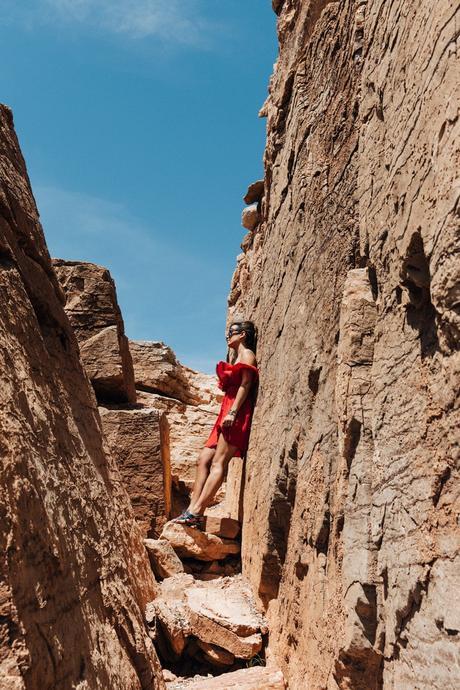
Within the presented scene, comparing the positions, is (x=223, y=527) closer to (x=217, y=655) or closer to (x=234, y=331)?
(x=217, y=655)

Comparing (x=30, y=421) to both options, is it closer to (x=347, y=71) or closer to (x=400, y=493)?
(x=400, y=493)

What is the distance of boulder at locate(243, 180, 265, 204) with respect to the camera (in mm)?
6420

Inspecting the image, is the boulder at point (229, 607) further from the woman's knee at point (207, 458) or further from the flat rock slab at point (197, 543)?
the woman's knee at point (207, 458)

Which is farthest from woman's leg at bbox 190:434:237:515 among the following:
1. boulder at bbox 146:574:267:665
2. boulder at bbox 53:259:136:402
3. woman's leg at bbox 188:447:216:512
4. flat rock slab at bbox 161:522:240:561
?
boulder at bbox 146:574:267:665

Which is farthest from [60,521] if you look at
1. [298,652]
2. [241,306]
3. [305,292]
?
[241,306]

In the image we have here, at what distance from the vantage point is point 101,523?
2.94m

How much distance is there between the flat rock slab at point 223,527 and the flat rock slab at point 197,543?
0.13ft

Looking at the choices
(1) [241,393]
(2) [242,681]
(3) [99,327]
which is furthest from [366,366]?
(3) [99,327]

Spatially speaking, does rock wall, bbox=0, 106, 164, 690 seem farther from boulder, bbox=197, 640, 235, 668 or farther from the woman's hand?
the woman's hand

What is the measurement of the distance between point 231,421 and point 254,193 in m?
2.50

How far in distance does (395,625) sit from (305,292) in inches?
76.9

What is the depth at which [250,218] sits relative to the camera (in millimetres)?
6840

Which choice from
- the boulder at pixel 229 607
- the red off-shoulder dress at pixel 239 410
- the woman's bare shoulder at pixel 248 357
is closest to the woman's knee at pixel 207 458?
the red off-shoulder dress at pixel 239 410

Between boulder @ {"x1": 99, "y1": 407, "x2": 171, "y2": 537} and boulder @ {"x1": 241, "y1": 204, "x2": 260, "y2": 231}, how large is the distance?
2.37 metres
